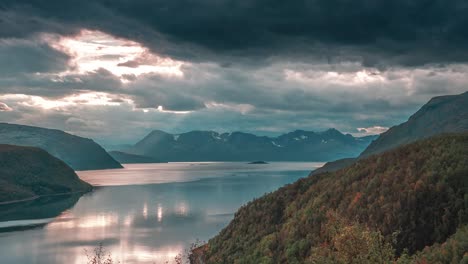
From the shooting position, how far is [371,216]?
226 feet

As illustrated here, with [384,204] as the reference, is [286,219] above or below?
below

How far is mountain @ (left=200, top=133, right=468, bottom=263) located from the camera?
47153 millimetres

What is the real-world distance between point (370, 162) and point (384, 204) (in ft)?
92.3

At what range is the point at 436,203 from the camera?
64938 millimetres

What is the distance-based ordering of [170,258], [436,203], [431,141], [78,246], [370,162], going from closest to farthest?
[436,203] < [431,141] < [370,162] < [170,258] < [78,246]

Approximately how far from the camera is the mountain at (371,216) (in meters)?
47.2

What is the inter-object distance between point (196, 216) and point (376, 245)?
15954 centimetres

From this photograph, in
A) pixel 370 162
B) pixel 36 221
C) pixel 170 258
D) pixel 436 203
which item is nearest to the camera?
pixel 436 203

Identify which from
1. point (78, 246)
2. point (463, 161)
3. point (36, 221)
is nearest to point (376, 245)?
point (463, 161)

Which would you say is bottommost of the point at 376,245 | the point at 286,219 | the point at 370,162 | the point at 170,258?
the point at 170,258

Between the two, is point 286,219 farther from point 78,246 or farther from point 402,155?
point 78,246

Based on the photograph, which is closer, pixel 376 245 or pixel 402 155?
pixel 376 245

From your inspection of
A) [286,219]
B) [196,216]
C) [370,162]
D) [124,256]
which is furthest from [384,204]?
[196,216]

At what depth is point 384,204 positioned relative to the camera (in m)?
70.1
